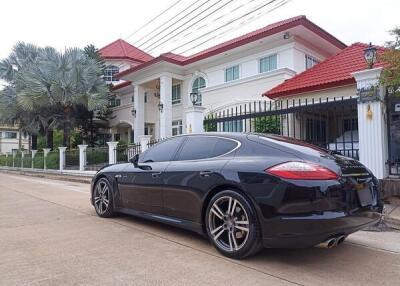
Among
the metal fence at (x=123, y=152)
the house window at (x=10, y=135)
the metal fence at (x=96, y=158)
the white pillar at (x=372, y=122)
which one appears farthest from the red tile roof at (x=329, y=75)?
Result: the house window at (x=10, y=135)

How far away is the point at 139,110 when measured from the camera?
2636cm

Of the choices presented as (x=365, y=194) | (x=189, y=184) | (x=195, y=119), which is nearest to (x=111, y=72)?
(x=195, y=119)

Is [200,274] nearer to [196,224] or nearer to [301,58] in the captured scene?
[196,224]

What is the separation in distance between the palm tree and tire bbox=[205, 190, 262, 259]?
21.3 m

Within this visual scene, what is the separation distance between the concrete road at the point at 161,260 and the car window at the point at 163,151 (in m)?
1.07

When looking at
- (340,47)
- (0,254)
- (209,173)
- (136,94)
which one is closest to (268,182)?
(209,173)

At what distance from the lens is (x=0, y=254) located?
4.63m

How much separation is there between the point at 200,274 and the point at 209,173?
1.29m

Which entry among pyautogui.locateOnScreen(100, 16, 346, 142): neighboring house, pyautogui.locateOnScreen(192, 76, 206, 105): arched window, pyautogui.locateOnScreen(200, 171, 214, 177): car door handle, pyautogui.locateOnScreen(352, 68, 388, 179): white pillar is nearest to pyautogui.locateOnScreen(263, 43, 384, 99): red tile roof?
pyautogui.locateOnScreen(100, 16, 346, 142): neighboring house

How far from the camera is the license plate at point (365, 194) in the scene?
4215 mm

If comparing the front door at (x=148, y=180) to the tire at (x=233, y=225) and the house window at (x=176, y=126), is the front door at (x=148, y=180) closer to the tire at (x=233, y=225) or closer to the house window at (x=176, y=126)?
the tire at (x=233, y=225)

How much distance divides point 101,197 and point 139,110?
19880mm

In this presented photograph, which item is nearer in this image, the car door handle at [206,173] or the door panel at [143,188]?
the car door handle at [206,173]

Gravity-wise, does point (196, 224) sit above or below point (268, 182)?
below
